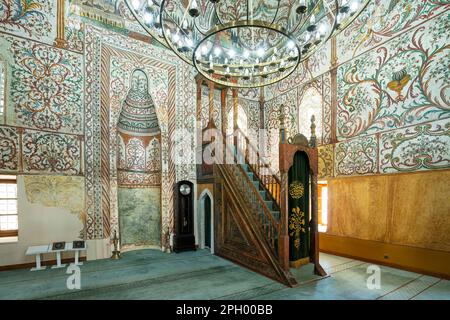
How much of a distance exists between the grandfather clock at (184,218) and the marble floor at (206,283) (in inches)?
38.0

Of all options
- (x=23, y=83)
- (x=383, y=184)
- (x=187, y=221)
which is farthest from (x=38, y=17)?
(x=383, y=184)

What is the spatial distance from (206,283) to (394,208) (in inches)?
145

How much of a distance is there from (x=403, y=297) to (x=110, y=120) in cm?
619

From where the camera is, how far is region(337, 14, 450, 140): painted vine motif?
12.6ft

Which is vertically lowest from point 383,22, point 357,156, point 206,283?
point 206,283

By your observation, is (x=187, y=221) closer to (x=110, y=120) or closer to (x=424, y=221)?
(x=110, y=120)

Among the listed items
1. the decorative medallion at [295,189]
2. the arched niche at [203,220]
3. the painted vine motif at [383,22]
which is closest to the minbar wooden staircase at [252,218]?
the decorative medallion at [295,189]

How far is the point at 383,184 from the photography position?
448cm

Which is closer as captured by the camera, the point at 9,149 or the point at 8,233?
the point at 9,149

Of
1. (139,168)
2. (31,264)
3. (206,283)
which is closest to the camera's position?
(206,283)

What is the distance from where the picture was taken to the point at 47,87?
4734 mm

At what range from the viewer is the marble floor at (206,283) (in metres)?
3.26

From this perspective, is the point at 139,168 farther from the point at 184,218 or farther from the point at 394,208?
the point at 394,208

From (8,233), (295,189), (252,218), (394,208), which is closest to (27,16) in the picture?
(8,233)
